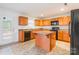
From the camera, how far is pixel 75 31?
92.9 inches

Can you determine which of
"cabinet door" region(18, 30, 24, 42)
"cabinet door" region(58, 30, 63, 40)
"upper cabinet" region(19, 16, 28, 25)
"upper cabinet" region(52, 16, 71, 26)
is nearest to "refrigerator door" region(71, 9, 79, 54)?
"upper cabinet" region(52, 16, 71, 26)

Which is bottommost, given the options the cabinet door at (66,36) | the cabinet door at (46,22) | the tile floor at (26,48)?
the tile floor at (26,48)

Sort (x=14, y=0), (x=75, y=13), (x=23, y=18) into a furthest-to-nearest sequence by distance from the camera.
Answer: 1. (x=23, y=18)
2. (x=75, y=13)
3. (x=14, y=0)

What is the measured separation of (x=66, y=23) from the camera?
2.40m

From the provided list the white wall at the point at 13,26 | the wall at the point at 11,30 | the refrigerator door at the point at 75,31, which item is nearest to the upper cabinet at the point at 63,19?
the refrigerator door at the point at 75,31

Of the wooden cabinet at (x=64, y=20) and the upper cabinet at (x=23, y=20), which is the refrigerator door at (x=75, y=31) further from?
the upper cabinet at (x=23, y=20)

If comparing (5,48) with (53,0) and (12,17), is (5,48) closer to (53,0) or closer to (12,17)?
(12,17)

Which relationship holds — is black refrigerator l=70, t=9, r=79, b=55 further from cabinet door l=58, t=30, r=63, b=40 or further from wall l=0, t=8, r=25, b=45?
wall l=0, t=8, r=25, b=45

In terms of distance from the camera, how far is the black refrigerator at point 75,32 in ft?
7.60

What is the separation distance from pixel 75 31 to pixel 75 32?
0.02 m

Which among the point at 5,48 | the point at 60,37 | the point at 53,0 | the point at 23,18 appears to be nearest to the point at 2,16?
the point at 23,18

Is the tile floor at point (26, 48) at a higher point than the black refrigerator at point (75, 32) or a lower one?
lower

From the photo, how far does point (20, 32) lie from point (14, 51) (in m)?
0.52

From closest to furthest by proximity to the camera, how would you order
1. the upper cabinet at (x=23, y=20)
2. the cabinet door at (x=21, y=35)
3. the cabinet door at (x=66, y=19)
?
the cabinet door at (x=66, y=19) < the upper cabinet at (x=23, y=20) < the cabinet door at (x=21, y=35)
